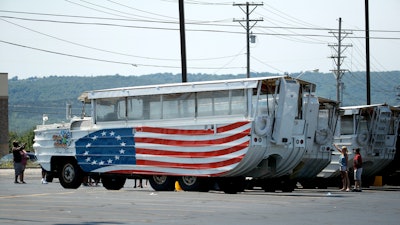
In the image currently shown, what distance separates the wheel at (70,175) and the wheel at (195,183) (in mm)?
4348

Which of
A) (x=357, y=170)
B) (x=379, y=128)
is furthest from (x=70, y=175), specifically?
(x=379, y=128)

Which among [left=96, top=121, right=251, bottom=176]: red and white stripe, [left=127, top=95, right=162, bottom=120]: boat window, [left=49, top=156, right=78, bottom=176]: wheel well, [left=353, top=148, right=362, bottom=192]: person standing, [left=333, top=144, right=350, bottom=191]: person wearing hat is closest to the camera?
[left=96, top=121, right=251, bottom=176]: red and white stripe

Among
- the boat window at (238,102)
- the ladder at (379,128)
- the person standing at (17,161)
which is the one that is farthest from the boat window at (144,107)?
the ladder at (379,128)

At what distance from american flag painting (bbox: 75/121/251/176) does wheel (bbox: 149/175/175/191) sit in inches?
19.7

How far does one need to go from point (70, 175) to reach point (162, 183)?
385 centimetres

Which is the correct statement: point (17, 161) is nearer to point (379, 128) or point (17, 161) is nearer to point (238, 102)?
point (238, 102)

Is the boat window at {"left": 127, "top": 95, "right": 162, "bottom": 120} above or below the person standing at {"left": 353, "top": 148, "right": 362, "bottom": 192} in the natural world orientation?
above

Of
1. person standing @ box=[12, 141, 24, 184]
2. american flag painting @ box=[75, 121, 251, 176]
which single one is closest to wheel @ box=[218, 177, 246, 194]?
american flag painting @ box=[75, 121, 251, 176]

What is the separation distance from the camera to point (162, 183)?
1199 inches

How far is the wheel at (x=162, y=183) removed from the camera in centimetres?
3019

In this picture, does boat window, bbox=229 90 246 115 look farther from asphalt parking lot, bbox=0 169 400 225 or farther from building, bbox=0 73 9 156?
building, bbox=0 73 9 156

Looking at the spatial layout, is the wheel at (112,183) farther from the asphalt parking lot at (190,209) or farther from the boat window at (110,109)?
the asphalt parking lot at (190,209)

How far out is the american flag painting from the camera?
92.4 feet

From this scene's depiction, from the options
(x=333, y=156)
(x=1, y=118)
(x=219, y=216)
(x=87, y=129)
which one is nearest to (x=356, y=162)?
(x=333, y=156)
